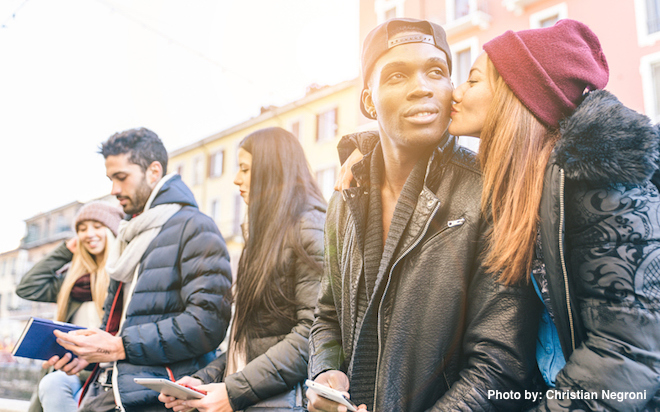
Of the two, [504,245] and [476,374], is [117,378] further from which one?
[504,245]

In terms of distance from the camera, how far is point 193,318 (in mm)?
2742

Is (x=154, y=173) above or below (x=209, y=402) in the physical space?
above

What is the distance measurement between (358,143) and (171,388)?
50.3 inches

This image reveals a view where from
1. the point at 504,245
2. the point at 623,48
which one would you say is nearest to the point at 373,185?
the point at 504,245

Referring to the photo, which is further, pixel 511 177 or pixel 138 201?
pixel 138 201

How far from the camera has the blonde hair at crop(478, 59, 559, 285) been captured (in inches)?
58.4

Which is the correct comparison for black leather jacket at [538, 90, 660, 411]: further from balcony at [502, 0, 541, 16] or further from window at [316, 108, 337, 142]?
window at [316, 108, 337, 142]

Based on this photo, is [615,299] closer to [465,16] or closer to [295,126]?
[465,16]

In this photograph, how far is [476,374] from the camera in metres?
1.52

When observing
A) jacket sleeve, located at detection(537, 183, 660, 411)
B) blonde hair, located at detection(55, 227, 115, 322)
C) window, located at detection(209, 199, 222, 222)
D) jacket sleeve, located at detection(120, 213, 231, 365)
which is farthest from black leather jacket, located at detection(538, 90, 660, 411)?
window, located at detection(209, 199, 222, 222)

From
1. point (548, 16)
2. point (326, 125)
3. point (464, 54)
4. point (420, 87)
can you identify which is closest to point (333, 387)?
point (420, 87)

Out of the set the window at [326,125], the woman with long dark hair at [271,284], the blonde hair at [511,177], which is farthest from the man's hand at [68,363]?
the window at [326,125]

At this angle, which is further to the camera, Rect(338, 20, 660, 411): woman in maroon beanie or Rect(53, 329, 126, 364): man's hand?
Rect(53, 329, 126, 364): man's hand

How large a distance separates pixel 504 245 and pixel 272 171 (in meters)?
1.61
